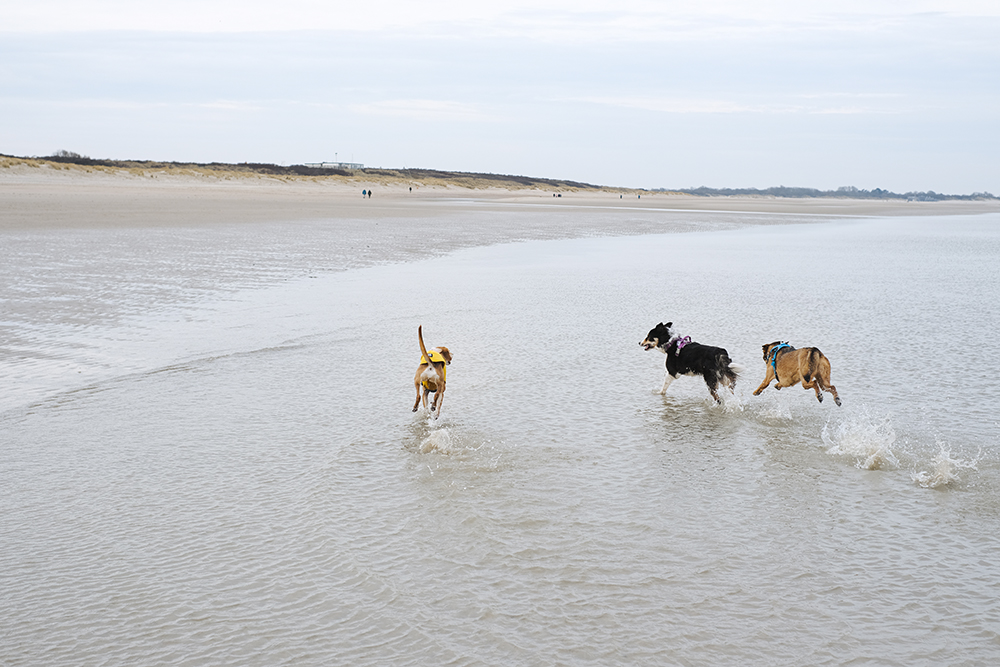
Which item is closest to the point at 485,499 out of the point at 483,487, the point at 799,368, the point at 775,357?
the point at 483,487

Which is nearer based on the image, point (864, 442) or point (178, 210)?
point (864, 442)

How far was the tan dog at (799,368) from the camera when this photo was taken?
723 cm

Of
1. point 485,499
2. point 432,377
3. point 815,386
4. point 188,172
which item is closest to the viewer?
point 485,499

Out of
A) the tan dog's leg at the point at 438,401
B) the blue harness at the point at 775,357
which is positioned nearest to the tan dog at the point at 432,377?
the tan dog's leg at the point at 438,401

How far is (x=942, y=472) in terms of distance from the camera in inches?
219

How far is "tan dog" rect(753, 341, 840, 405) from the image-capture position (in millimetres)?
7234

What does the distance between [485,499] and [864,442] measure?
10.1ft

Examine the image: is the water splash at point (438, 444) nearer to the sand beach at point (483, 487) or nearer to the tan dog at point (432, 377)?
the sand beach at point (483, 487)

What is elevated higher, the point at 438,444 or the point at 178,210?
the point at 178,210

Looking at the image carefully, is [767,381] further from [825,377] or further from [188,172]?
[188,172]

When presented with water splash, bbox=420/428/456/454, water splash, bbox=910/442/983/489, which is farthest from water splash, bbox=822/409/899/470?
water splash, bbox=420/428/456/454

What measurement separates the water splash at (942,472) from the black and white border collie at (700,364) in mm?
2075

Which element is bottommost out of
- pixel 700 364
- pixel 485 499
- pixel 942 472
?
pixel 485 499

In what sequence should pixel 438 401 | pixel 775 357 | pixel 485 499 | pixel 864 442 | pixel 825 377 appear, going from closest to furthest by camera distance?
pixel 485 499
pixel 864 442
pixel 438 401
pixel 825 377
pixel 775 357
